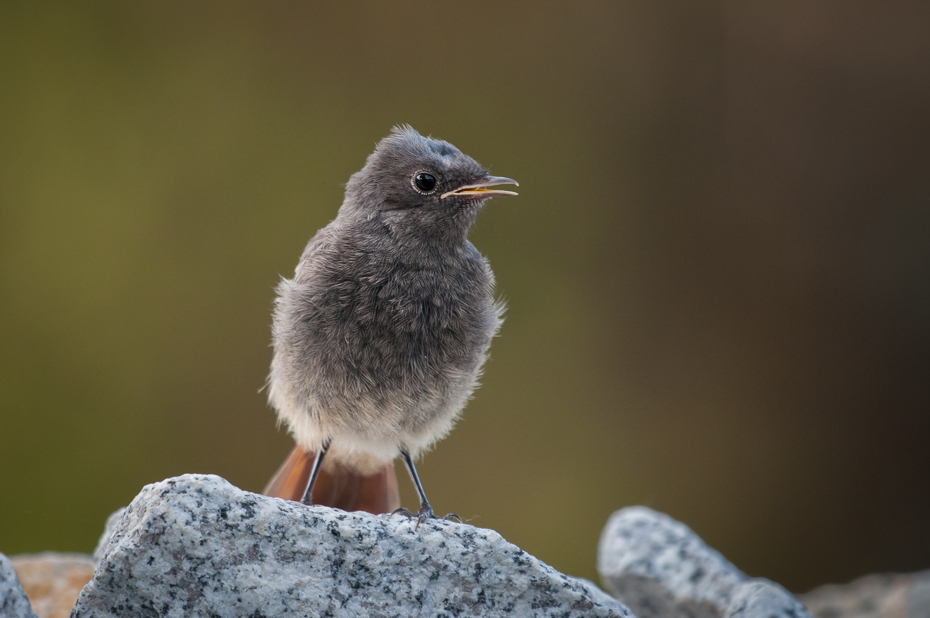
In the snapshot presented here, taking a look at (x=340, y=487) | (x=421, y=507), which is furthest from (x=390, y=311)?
(x=340, y=487)

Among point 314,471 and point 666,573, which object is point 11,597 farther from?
point 666,573

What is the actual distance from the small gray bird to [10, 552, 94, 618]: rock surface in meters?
0.86

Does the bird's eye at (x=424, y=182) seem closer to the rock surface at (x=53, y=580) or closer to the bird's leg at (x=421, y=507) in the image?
the bird's leg at (x=421, y=507)

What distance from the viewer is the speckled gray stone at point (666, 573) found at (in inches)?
107

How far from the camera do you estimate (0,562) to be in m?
1.97

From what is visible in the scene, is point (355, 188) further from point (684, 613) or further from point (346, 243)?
point (684, 613)

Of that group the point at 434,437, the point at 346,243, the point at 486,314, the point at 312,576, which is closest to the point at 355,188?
the point at 346,243

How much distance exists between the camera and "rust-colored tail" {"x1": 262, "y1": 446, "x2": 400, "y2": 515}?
2975 millimetres

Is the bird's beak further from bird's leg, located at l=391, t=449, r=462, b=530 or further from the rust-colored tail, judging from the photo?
the rust-colored tail

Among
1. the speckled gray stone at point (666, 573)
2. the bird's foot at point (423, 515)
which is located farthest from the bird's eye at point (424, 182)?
the speckled gray stone at point (666, 573)

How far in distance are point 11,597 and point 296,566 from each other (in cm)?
70

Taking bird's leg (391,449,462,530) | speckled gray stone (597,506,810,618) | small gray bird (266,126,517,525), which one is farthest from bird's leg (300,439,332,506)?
speckled gray stone (597,506,810,618)

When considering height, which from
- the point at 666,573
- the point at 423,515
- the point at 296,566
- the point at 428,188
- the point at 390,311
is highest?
the point at 428,188

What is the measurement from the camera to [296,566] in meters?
1.90
